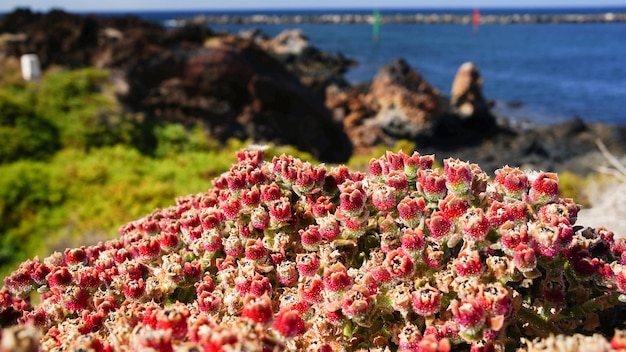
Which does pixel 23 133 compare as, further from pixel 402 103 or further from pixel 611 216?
pixel 402 103

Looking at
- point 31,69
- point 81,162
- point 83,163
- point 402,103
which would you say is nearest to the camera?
point 83,163

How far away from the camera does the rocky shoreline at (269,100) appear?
11086 millimetres

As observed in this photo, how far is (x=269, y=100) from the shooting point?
1156 centimetres

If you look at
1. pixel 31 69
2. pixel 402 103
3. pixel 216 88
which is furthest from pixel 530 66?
pixel 31 69

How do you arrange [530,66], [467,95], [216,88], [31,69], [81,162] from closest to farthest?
[81,162] → [216,88] → [31,69] → [467,95] → [530,66]

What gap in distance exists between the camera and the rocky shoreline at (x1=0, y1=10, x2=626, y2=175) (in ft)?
36.4

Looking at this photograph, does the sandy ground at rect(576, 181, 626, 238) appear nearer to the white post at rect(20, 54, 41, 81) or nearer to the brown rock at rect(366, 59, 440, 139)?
the white post at rect(20, 54, 41, 81)

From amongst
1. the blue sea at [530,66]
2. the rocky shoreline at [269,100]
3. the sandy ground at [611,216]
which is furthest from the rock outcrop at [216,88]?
the blue sea at [530,66]

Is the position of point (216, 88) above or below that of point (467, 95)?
above

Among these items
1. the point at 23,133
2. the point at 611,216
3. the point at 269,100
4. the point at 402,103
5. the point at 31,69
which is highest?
the point at 31,69

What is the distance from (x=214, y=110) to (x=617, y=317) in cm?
978

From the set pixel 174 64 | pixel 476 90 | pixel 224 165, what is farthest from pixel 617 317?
pixel 476 90

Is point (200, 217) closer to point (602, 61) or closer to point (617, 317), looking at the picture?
point (617, 317)

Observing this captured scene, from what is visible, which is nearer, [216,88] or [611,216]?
[611,216]
